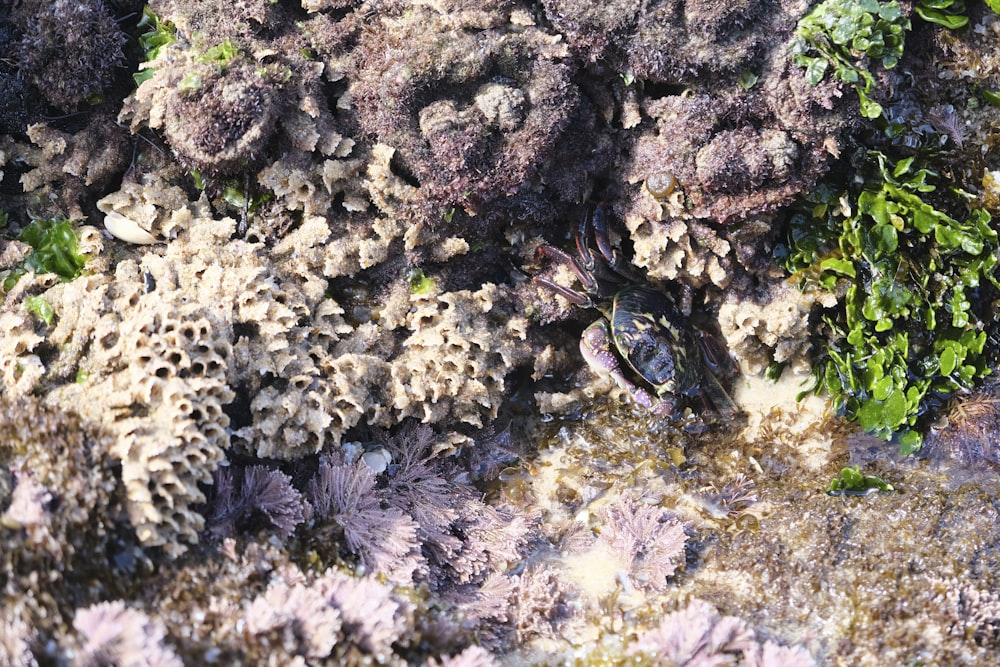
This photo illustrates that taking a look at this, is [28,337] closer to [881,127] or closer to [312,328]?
[312,328]

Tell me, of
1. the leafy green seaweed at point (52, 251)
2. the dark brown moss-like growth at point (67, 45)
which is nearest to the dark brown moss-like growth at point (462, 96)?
the dark brown moss-like growth at point (67, 45)

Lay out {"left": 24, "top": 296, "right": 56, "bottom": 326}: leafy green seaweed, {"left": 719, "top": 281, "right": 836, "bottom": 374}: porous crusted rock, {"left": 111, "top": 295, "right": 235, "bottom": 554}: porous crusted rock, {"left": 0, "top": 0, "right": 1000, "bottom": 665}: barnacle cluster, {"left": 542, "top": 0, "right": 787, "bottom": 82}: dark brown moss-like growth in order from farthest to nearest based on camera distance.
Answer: {"left": 719, "top": 281, "right": 836, "bottom": 374}: porous crusted rock < {"left": 542, "top": 0, "right": 787, "bottom": 82}: dark brown moss-like growth < {"left": 24, "top": 296, "right": 56, "bottom": 326}: leafy green seaweed < {"left": 0, "top": 0, "right": 1000, "bottom": 665}: barnacle cluster < {"left": 111, "top": 295, "right": 235, "bottom": 554}: porous crusted rock

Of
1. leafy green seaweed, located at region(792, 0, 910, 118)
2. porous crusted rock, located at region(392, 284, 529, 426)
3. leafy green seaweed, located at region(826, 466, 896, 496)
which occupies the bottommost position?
leafy green seaweed, located at region(826, 466, 896, 496)

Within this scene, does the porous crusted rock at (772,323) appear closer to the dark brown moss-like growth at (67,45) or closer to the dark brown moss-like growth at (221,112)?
the dark brown moss-like growth at (221,112)

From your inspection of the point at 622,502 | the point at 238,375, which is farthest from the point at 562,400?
the point at 238,375

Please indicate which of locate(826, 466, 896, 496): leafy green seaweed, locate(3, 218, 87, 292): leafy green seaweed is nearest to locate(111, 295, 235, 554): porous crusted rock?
locate(3, 218, 87, 292): leafy green seaweed

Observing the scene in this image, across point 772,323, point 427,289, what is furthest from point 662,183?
point 427,289

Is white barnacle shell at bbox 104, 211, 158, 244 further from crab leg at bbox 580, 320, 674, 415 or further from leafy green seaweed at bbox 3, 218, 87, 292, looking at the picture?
crab leg at bbox 580, 320, 674, 415
